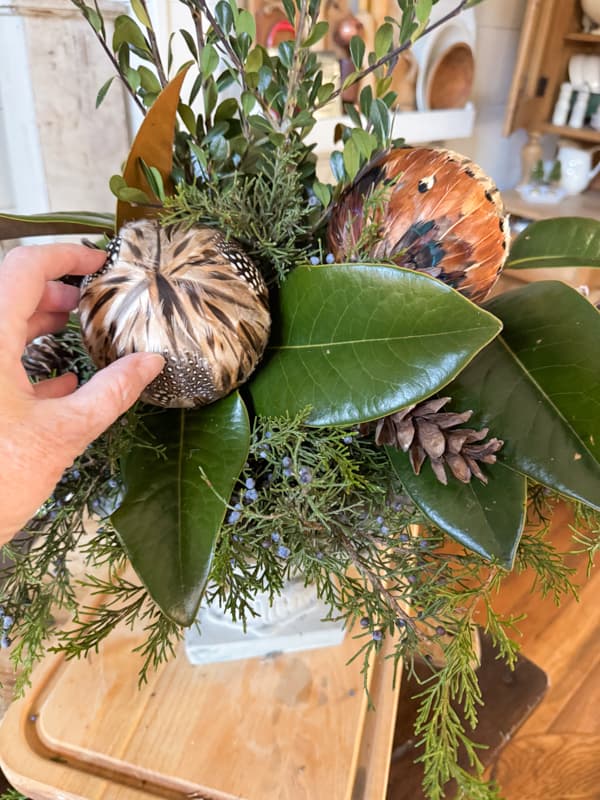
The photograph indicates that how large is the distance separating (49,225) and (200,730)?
1.28ft

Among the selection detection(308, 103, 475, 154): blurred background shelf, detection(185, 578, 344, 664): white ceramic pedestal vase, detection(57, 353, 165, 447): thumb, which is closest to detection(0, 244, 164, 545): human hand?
detection(57, 353, 165, 447): thumb

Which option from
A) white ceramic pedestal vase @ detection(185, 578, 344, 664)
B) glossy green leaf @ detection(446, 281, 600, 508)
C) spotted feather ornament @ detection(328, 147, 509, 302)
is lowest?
white ceramic pedestal vase @ detection(185, 578, 344, 664)

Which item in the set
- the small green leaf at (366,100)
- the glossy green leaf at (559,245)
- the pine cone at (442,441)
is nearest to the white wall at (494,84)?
A: the glossy green leaf at (559,245)

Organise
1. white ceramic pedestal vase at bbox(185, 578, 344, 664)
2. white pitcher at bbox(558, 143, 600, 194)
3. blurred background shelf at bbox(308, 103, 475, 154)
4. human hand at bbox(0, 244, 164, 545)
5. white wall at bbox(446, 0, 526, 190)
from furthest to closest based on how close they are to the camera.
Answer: white pitcher at bbox(558, 143, 600, 194)
white wall at bbox(446, 0, 526, 190)
blurred background shelf at bbox(308, 103, 475, 154)
white ceramic pedestal vase at bbox(185, 578, 344, 664)
human hand at bbox(0, 244, 164, 545)

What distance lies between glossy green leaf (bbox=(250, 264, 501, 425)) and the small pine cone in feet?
0.43

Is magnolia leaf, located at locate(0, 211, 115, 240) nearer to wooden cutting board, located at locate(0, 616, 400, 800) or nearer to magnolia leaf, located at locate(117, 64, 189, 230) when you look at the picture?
magnolia leaf, located at locate(117, 64, 189, 230)

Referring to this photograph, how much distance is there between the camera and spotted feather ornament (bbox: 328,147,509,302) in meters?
0.35

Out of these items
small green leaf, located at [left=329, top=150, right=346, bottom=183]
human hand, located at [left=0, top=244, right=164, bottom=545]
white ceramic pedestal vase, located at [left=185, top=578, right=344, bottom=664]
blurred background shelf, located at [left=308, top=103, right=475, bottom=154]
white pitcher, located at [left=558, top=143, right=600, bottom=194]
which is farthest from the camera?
white pitcher, located at [left=558, top=143, right=600, bottom=194]

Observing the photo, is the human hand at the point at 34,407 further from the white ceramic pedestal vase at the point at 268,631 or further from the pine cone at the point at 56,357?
the white ceramic pedestal vase at the point at 268,631

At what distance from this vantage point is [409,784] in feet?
1.96

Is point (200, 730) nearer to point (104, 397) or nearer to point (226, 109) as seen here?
point (104, 397)

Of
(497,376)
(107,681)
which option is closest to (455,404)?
(497,376)

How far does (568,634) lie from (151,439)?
874 mm

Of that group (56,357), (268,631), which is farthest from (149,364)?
(268,631)
